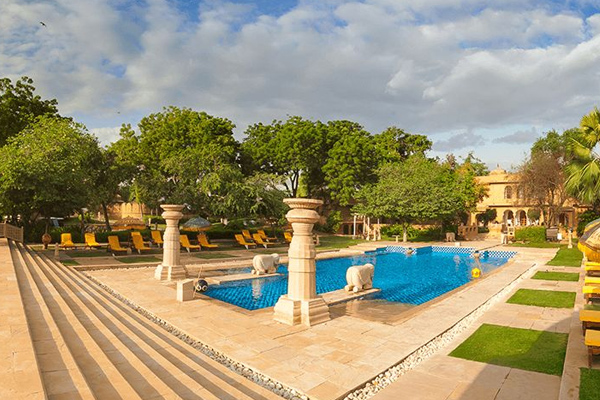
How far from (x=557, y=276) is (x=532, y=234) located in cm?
1654

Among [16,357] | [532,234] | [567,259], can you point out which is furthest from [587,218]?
[16,357]

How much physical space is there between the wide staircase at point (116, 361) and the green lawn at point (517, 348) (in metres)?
3.40

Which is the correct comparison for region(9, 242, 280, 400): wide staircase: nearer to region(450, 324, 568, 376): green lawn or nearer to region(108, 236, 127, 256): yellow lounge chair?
region(450, 324, 568, 376): green lawn

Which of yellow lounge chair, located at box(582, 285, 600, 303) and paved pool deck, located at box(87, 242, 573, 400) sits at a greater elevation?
yellow lounge chair, located at box(582, 285, 600, 303)

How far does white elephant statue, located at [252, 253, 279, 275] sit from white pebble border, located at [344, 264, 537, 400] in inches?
303

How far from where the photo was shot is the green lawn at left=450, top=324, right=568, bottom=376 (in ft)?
17.5

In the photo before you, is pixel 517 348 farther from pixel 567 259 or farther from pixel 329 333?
pixel 567 259

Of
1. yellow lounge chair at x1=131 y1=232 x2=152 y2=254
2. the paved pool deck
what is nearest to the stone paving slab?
the paved pool deck

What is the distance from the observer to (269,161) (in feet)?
125

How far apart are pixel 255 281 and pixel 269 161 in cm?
2572

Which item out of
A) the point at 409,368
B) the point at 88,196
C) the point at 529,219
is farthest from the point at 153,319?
the point at 529,219

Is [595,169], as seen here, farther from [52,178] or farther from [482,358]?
[52,178]

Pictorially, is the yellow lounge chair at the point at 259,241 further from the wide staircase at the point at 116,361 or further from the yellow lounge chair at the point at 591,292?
the yellow lounge chair at the point at 591,292

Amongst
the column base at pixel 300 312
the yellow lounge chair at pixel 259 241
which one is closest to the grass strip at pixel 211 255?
the yellow lounge chair at pixel 259 241
